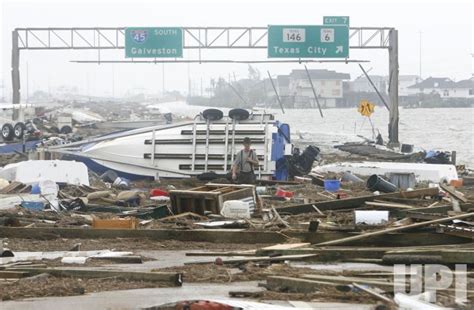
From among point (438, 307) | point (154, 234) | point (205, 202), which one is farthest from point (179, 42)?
point (438, 307)

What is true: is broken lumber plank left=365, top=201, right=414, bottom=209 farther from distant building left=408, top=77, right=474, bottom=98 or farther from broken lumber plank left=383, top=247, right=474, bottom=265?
distant building left=408, top=77, right=474, bottom=98

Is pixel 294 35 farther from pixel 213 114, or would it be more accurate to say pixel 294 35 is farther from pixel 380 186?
pixel 380 186

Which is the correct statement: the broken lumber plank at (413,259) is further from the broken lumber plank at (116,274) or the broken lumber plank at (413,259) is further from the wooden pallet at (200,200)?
the wooden pallet at (200,200)

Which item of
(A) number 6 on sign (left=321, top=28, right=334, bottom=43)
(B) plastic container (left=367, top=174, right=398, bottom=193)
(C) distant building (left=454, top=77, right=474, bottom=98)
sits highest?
(A) number 6 on sign (left=321, top=28, right=334, bottom=43)

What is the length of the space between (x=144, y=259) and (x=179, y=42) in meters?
30.6

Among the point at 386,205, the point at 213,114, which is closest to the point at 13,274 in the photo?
the point at 386,205

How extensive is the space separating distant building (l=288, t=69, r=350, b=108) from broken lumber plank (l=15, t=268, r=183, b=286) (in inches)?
4337

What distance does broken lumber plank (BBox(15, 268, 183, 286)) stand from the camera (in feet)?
30.4

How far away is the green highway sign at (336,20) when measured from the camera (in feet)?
131

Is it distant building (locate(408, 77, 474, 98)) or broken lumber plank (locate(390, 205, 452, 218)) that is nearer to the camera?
broken lumber plank (locate(390, 205, 452, 218))

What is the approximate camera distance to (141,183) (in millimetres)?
24656

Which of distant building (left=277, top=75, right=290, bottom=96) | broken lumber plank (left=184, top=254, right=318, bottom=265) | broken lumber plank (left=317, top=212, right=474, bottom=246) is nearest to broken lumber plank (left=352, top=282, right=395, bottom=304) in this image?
broken lumber plank (left=184, top=254, right=318, bottom=265)

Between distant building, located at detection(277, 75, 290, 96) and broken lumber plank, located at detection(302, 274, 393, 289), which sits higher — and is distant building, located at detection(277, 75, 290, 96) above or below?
above

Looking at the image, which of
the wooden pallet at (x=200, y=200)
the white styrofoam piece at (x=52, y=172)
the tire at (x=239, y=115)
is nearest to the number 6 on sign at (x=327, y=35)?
the tire at (x=239, y=115)
